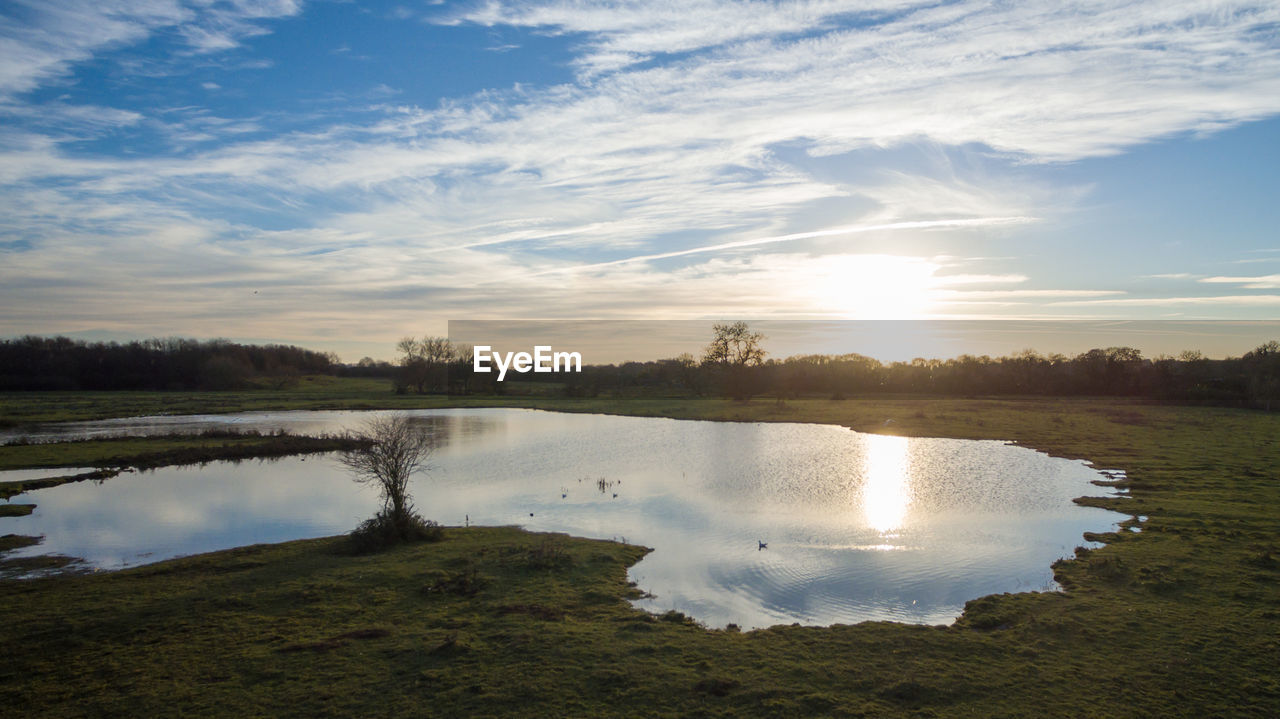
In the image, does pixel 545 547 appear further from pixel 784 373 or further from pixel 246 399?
pixel 784 373

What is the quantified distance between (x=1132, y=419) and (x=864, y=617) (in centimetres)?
5241

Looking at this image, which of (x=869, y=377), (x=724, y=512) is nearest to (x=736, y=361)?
(x=869, y=377)

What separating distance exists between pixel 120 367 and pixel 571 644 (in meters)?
124

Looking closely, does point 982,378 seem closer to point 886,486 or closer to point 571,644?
point 886,486

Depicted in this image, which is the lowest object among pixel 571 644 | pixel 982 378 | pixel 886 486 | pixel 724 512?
pixel 724 512

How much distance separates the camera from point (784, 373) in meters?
99.4

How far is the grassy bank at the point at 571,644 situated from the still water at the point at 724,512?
1.50m

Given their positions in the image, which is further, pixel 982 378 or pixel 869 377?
pixel 869 377

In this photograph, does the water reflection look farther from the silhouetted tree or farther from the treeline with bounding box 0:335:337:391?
the treeline with bounding box 0:335:337:391

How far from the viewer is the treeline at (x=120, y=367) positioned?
317ft

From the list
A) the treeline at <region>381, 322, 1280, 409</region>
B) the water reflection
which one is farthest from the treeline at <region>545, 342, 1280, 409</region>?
the water reflection

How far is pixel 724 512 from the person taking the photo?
2117cm

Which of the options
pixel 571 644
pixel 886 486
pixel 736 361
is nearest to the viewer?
pixel 571 644

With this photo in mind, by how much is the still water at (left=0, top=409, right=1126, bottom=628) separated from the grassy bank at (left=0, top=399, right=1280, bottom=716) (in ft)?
4.91
